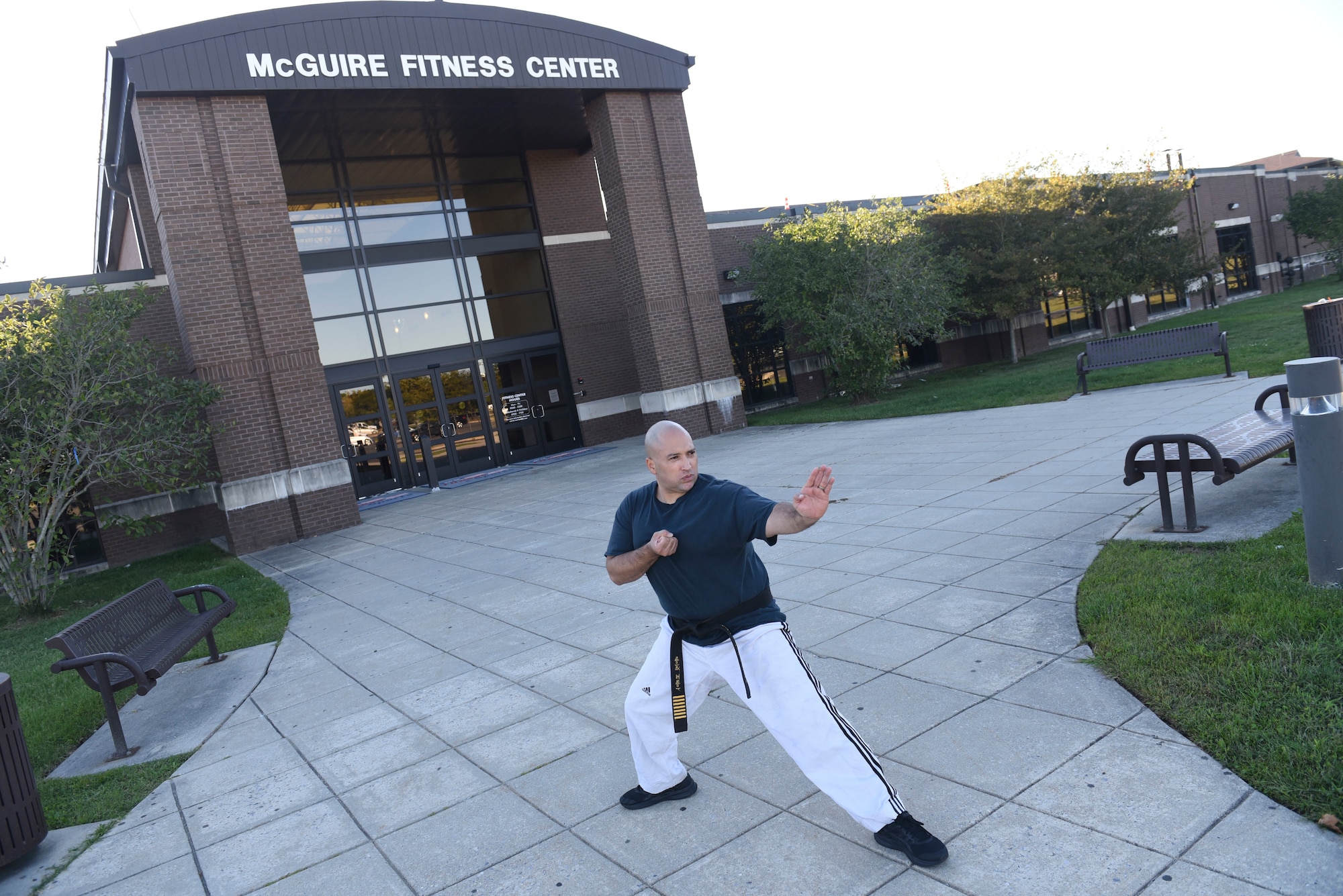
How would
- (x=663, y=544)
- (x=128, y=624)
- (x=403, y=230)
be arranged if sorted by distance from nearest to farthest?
(x=663, y=544), (x=128, y=624), (x=403, y=230)

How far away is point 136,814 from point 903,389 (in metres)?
23.0

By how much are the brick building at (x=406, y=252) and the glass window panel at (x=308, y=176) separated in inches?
2.1

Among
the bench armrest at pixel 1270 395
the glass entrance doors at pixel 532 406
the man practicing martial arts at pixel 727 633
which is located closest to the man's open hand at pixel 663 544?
the man practicing martial arts at pixel 727 633

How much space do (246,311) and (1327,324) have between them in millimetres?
15502

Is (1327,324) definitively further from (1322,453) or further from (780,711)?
(780,711)

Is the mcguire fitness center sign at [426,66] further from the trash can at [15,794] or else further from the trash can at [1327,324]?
the trash can at [1327,324]

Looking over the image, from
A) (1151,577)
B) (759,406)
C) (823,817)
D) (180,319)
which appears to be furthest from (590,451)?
(823,817)

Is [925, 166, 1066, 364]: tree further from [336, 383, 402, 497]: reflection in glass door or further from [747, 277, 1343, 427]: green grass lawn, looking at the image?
[336, 383, 402, 497]: reflection in glass door

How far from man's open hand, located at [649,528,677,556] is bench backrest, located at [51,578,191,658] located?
469cm

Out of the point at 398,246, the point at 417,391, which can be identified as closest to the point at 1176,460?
the point at 417,391

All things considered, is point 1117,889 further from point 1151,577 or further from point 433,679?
point 433,679

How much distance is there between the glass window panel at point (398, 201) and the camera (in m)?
20.9

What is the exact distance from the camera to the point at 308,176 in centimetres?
2034

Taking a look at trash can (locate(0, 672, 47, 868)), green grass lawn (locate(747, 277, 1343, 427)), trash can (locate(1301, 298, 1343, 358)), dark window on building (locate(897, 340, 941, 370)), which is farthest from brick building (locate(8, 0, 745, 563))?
trash can (locate(1301, 298, 1343, 358))
